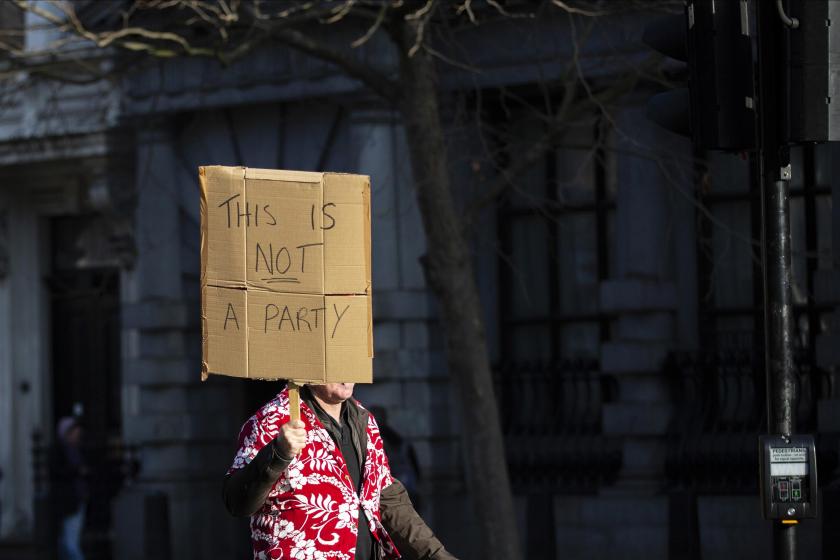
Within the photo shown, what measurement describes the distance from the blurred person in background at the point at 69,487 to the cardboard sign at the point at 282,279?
38.0ft

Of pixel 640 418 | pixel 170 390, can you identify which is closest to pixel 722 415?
pixel 640 418

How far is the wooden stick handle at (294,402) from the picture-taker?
19.9 feet

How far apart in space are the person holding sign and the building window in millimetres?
9428

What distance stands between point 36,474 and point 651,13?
9.16m

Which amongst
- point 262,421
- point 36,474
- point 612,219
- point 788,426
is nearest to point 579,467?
point 612,219

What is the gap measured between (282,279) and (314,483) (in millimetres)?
778

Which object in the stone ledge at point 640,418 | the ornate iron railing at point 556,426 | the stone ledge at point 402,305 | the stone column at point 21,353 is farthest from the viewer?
the stone column at point 21,353

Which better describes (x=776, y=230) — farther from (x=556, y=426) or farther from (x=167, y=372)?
(x=167, y=372)

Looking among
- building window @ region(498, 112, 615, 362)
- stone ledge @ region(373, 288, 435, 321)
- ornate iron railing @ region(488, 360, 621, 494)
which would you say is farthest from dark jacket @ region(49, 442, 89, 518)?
building window @ region(498, 112, 615, 362)

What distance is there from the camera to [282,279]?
6.23 metres

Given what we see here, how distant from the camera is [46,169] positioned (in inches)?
838

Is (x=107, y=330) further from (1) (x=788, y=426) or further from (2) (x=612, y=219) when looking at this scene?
(1) (x=788, y=426)

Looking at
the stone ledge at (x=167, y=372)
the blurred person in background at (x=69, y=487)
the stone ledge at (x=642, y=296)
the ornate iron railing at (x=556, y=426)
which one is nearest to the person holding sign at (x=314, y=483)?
the stone ledge at (x=642, y=296)

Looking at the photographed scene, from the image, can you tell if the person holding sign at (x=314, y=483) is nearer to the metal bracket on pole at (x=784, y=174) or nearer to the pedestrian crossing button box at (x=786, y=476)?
the pedestrian crossing button box at (x=786, y=476)
